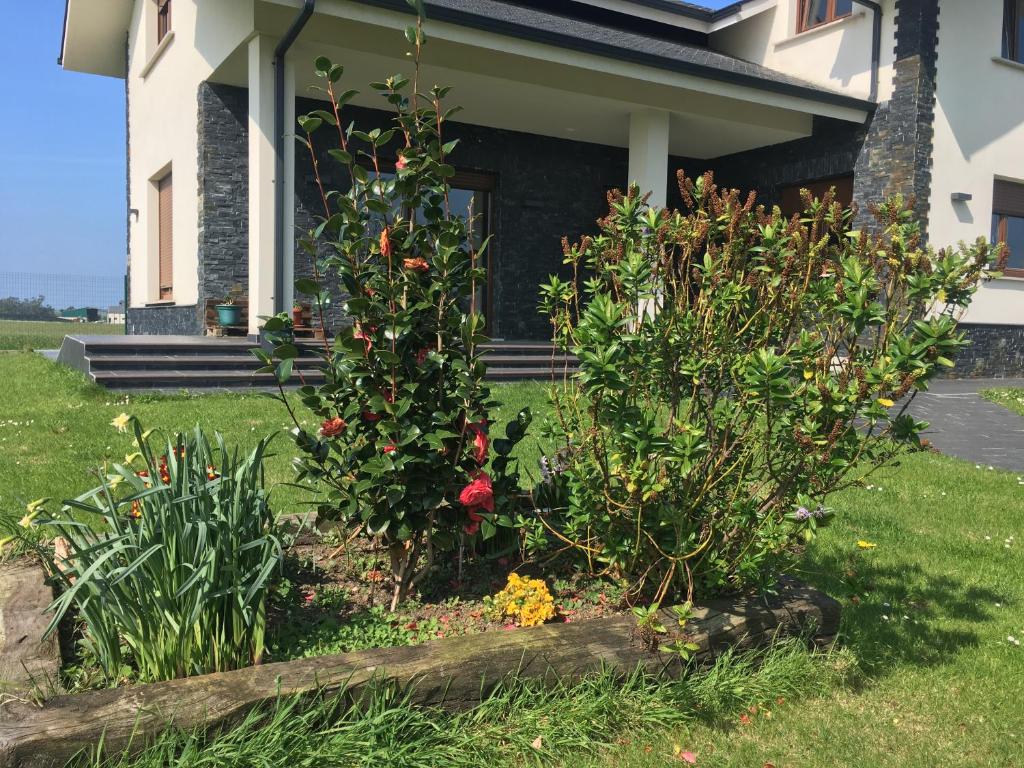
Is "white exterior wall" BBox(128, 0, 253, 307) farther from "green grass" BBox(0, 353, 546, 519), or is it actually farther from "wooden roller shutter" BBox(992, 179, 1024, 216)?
"wooden roller shutter" BBox(992, 179, 1024, 216)

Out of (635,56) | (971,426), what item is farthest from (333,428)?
(635,56)

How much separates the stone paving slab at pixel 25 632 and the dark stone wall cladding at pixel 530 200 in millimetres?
9192

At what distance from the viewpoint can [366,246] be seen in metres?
2.65

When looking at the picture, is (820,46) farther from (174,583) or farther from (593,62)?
(174,583)

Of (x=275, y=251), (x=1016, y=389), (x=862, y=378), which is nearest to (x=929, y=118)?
(x=1016, y=389)

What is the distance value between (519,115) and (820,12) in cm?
524

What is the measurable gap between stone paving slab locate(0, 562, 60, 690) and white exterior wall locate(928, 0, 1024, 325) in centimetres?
1128

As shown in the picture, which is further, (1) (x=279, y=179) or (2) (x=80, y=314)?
(2) (x=80, y=314)

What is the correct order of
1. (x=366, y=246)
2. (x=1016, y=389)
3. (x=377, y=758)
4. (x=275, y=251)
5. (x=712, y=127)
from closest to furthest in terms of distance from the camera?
(x=377, y=758) < (x=366, y=246) < (x=275, y=251) < (x=1016, y=389) < (x=712, y=127)

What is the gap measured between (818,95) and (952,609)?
8918mm

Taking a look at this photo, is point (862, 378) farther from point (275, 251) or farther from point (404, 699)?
point (275, 251)

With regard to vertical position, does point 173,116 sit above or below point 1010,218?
above

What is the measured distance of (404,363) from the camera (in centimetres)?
255

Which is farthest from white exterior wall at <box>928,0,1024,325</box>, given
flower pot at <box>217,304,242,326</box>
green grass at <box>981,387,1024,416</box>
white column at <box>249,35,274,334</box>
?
flower pot at <box>217,304,242,326</box>
